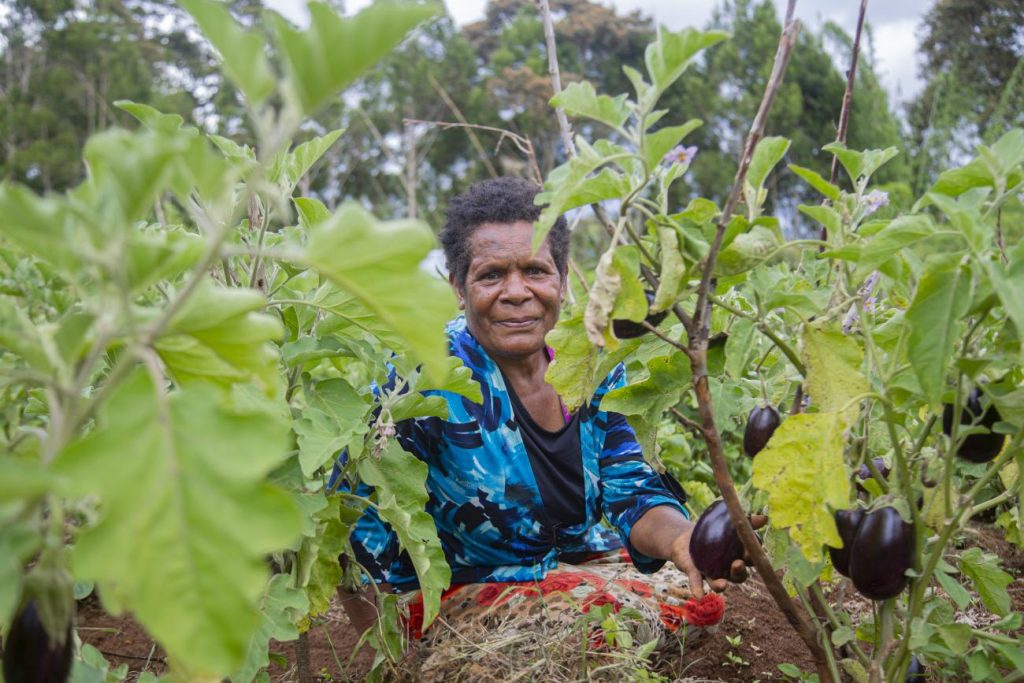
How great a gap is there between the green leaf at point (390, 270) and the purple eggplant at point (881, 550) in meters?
0.62

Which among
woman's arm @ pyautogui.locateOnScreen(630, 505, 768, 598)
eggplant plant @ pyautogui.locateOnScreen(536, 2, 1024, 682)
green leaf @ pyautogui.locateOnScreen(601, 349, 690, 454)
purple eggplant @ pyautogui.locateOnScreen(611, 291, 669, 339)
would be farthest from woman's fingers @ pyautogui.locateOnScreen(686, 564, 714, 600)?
purple eggplant @ pyautogui.locateOnScreen(611, 291, 669, 339)

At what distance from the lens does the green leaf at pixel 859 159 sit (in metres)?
1.24

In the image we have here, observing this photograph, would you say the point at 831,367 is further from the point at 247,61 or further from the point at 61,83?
the point at 61,83

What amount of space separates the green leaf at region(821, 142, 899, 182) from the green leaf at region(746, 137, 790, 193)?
0.39ft

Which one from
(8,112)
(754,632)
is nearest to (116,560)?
(754,632)

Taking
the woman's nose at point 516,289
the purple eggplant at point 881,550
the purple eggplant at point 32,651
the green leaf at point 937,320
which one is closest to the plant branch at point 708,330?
the purple eggplant at point 881,550

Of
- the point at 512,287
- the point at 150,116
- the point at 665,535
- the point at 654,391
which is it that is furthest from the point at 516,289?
the point at 150,116

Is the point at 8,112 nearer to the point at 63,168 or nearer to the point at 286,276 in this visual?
the point at 63,168

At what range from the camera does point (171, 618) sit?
57cm

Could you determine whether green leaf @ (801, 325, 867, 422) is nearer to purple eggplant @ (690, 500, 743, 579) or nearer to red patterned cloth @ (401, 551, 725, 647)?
purple eggplant @ (690, 500, 743, 579)

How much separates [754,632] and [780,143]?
1425 mm

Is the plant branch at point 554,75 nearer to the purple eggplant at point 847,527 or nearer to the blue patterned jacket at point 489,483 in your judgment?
the purple eggplant at point 847,527

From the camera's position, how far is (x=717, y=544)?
1.20 metres

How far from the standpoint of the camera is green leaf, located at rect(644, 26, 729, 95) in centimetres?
88
